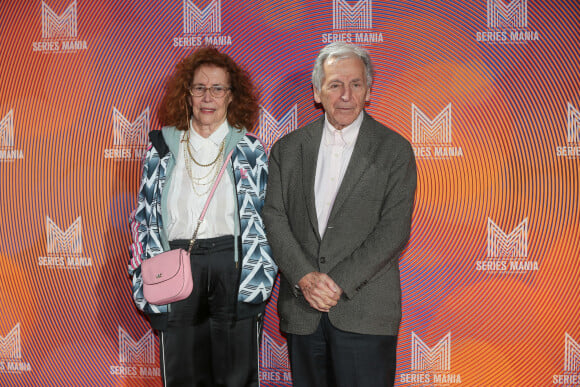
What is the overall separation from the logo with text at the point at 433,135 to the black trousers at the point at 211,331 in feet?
4.40

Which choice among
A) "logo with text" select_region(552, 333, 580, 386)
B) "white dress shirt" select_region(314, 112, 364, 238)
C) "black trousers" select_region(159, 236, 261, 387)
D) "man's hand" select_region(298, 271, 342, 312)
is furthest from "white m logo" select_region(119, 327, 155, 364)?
"logo with text" select_region(552, 333, 580, 386)

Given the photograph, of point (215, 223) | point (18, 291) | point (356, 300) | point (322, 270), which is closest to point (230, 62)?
point (215, 223)

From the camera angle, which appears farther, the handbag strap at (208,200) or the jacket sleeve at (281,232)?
the handbag strap at (208,200)

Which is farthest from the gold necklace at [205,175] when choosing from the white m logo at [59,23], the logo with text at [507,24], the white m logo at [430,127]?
the logo with text at [507,24]

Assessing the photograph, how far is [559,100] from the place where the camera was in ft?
9.95

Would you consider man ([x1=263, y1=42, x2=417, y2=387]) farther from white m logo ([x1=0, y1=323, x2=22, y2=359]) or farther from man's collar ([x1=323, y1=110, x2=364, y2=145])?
white m logo ([x1=0, y1=323, x2=22, y2=359])

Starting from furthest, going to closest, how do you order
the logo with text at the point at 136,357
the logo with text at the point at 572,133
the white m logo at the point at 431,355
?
the logo with text at the point at 136,357 → the white m logo at the point at 431,355 → the logo with text at the point at 572,133

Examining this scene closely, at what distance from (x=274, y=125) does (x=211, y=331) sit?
1.33m

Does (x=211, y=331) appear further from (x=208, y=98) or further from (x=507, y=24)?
(x=507, y=24)

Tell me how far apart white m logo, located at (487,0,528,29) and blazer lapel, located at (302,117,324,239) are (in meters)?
1.39

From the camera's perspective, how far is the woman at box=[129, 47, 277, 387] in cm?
257

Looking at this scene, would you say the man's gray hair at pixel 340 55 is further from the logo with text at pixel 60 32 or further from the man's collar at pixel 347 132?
the logo with text at pixel 60 32

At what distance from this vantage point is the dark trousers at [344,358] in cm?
224

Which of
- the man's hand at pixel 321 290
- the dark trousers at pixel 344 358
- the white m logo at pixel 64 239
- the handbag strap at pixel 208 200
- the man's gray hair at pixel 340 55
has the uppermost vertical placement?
the man's gray hair at pixel 340 55
